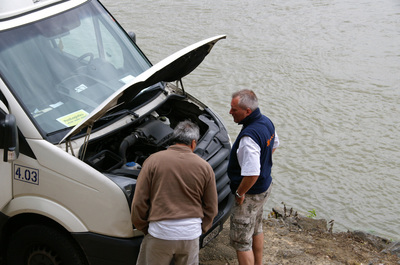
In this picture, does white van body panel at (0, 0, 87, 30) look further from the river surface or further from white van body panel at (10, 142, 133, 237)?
the river surface

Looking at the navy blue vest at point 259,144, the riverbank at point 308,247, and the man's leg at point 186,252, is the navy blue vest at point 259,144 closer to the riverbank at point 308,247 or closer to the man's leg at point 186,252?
the man's leg at point 186,252

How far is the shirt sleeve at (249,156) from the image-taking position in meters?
4.62

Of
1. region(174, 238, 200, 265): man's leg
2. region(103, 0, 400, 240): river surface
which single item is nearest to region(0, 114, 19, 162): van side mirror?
region(174, 238, 200, 265): man's leg

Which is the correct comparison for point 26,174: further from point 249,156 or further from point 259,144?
point 259,144

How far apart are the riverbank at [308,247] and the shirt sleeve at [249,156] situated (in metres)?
1.30

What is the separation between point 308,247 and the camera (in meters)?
6.05

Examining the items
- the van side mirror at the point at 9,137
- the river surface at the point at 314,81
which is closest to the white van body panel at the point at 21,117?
the van side mirror at the point at 9,137

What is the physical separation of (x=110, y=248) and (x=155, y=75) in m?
1.44

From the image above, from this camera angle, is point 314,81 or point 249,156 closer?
point 249,156

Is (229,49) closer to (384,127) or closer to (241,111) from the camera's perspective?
(384,127)

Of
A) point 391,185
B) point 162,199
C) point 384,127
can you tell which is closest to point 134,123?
point 162,199

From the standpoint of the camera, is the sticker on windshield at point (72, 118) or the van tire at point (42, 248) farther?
the sticker on windshield at point (72, 118)

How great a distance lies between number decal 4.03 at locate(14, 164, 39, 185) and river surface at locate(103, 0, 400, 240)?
4156mm

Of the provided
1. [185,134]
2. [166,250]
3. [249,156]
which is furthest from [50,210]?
[249,156]
